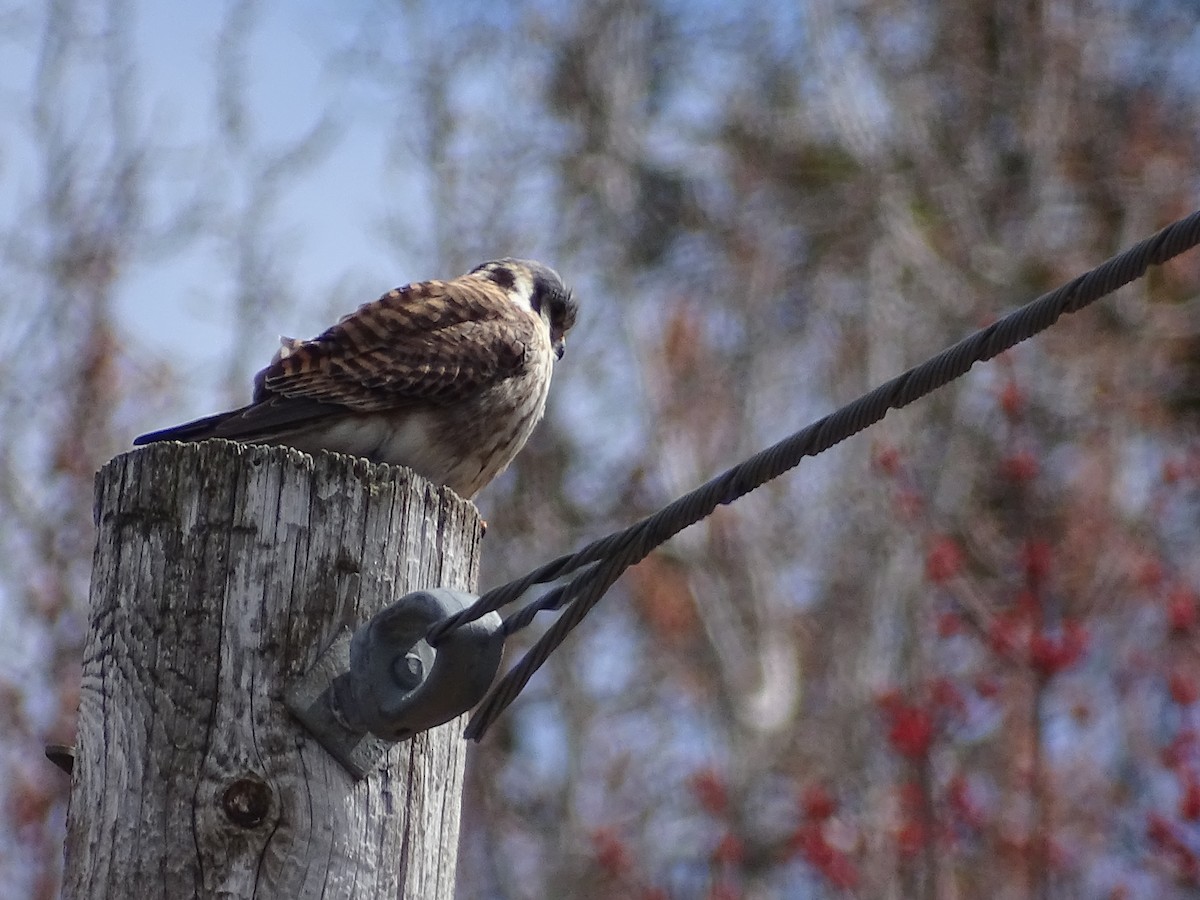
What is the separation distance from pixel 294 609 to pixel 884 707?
4.45 metres

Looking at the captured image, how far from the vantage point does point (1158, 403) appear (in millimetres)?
11750

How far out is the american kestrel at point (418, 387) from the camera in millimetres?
3684

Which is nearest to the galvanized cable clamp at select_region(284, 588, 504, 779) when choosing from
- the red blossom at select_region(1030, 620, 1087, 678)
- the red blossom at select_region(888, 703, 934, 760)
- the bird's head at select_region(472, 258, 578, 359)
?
the bird's head at select_region(472, 258, 578, 359)

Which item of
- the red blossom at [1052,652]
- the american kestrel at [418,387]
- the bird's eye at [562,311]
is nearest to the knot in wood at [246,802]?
the american kestrel at [418,387]

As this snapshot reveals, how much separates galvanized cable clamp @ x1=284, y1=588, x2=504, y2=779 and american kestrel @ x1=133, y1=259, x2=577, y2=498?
1.35 meters

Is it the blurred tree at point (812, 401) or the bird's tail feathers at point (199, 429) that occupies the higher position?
the blurred tree at point (812, 401)

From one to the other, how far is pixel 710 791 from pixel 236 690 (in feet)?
23.8

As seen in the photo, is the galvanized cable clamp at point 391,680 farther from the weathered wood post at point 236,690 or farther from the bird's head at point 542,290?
the bird's head at point 542,290

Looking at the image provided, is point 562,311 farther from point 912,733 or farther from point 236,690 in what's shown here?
point 236,690

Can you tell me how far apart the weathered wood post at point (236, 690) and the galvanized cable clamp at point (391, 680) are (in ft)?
0.07

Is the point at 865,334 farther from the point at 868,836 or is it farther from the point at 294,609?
the point at 294,609

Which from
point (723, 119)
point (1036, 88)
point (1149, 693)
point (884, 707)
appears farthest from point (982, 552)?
point (723, 119)

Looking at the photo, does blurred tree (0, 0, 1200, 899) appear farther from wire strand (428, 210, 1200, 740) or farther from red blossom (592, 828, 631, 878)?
wire strand (428, 210, 1200, 740)

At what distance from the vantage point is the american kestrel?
145 inches
